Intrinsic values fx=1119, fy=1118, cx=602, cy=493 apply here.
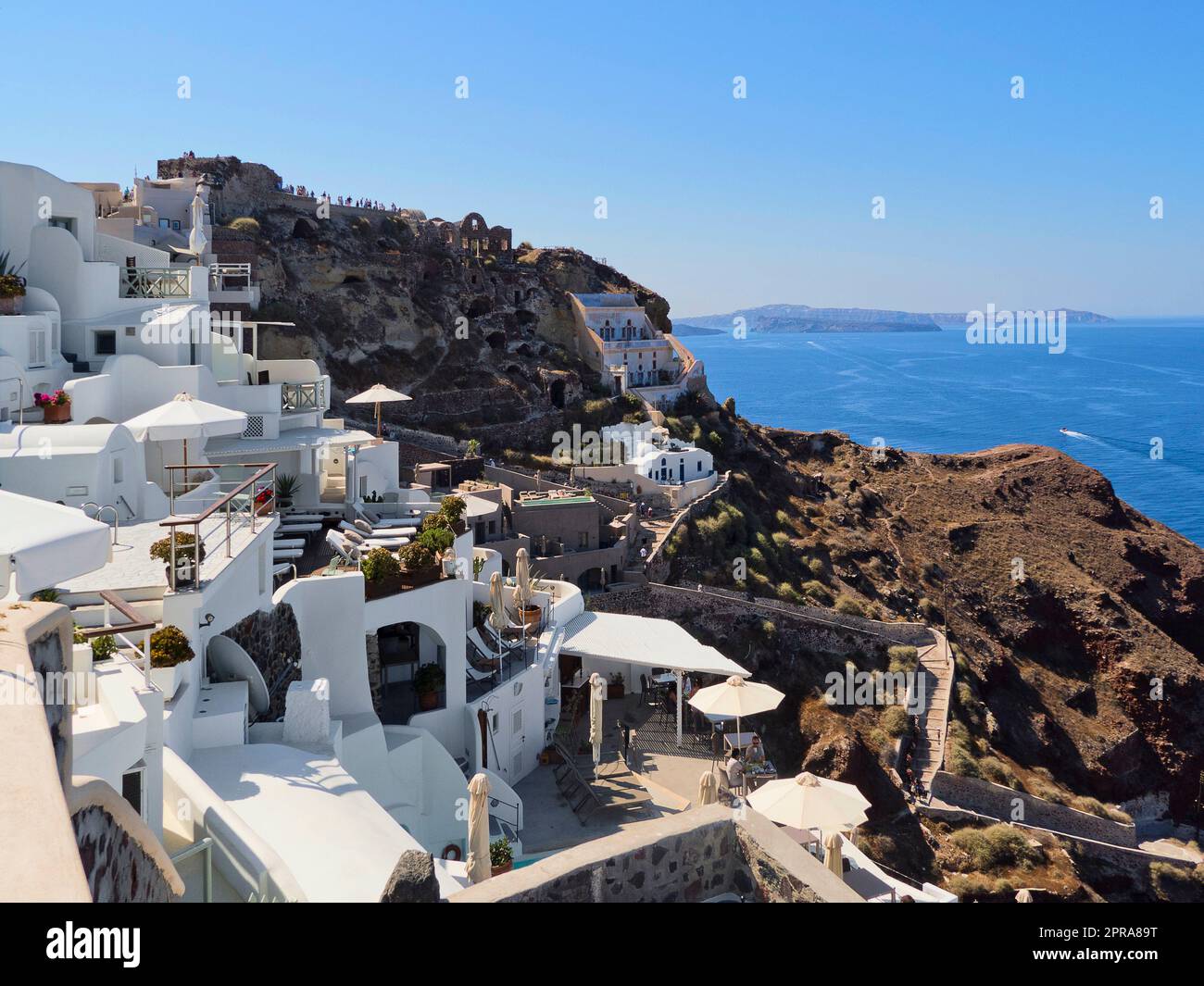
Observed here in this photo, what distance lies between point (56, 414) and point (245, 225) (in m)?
37.9

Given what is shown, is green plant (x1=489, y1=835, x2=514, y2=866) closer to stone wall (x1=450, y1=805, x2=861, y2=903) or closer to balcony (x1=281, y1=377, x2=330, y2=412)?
stone wall (x1=450, y1=805, x2=861, y2=903)

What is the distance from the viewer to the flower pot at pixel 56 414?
23.0m

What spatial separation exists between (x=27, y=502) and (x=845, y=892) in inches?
345

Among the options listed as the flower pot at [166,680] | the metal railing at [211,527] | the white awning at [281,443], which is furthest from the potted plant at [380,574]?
the white awning at [281,443]

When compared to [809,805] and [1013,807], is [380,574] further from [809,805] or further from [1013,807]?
[1013,807]

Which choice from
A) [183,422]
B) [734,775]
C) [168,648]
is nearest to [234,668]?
[168,648]

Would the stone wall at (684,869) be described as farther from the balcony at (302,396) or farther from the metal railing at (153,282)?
the metal railing at (153,282)

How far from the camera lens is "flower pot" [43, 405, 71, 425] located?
2303cm

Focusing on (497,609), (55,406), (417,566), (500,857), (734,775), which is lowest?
(734,775)

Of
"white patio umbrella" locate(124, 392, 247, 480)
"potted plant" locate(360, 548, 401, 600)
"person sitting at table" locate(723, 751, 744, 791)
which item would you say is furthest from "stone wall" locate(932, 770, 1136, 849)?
"white patio umbrella" locate(124, 392, 247, 480)

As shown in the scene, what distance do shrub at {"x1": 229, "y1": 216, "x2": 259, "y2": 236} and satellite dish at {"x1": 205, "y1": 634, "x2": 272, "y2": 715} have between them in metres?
46.8

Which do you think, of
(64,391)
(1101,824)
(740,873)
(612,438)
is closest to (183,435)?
(64,391)

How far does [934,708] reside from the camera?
40625 mm

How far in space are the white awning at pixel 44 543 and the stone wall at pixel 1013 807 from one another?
97.2 feet
